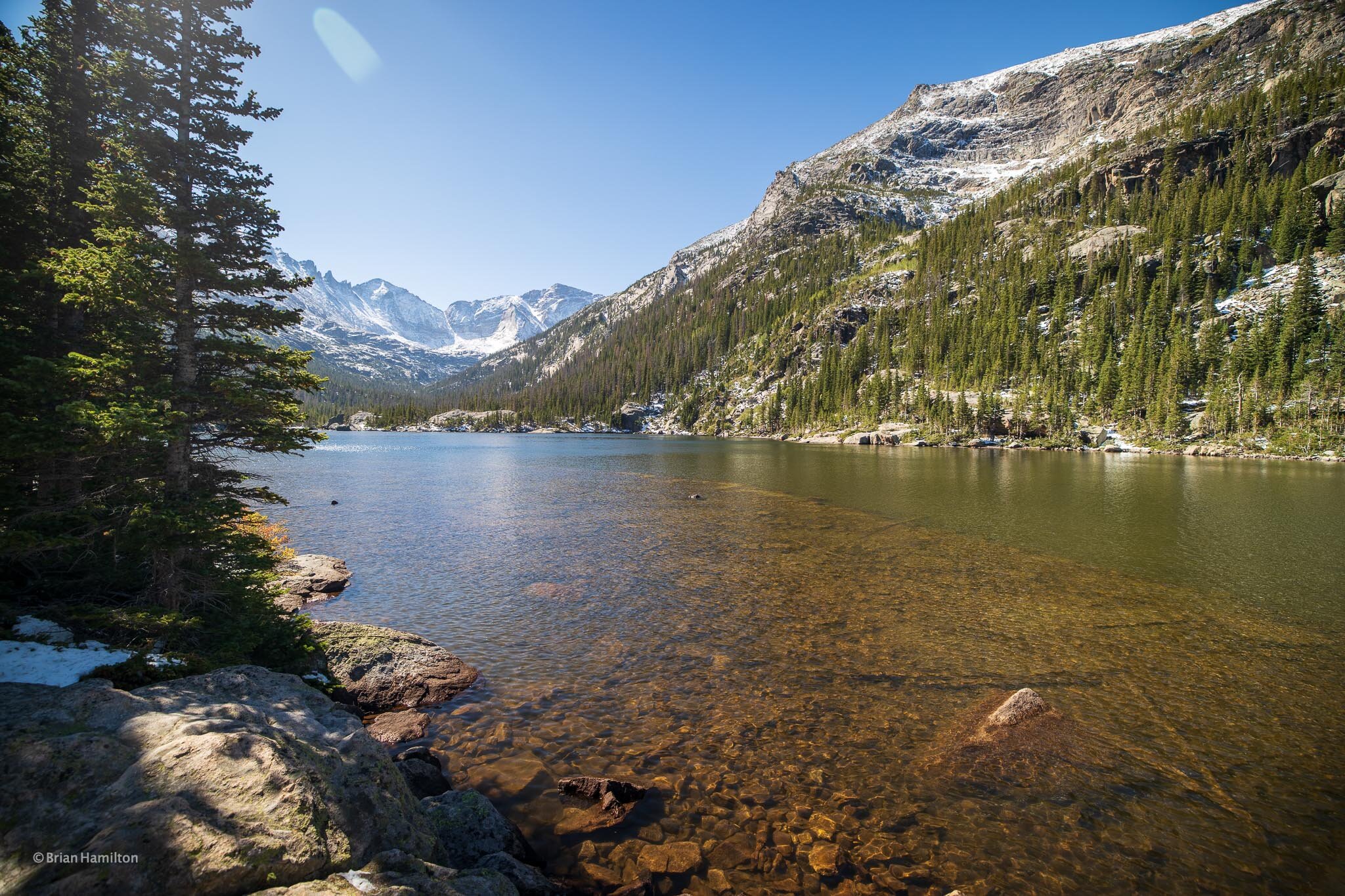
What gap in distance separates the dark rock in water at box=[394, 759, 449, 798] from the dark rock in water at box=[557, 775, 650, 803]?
2.41 meters

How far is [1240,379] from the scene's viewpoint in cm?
10044

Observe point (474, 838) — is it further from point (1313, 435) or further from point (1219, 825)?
point (1313, 435)

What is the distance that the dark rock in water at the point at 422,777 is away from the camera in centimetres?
998

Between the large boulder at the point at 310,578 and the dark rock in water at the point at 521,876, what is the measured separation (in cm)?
1588

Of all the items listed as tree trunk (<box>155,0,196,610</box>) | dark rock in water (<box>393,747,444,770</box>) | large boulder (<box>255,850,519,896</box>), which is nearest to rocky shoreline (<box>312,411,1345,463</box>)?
dark rock in water (<box>393,747,444,770</box>)

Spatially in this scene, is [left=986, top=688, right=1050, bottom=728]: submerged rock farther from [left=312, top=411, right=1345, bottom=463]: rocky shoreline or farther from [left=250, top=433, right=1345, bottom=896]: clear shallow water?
[left=312, top=411, right=1345, bottom=463]: rocky shoreline

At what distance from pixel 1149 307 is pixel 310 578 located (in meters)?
176

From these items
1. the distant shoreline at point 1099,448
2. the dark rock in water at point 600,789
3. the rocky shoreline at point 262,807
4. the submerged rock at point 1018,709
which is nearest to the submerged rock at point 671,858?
the rocky shoreline at point 262,807

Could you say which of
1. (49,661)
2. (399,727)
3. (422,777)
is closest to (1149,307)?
(399,727)

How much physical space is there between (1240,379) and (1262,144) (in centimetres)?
Answer: 10586

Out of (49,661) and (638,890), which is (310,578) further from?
(638,890)

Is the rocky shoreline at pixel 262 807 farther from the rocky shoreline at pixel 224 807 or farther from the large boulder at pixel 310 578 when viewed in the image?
the large boulder at pixel 310 578

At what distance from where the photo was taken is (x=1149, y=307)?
128750 mm

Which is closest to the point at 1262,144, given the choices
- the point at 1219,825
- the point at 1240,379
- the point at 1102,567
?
the point at 1240,379
